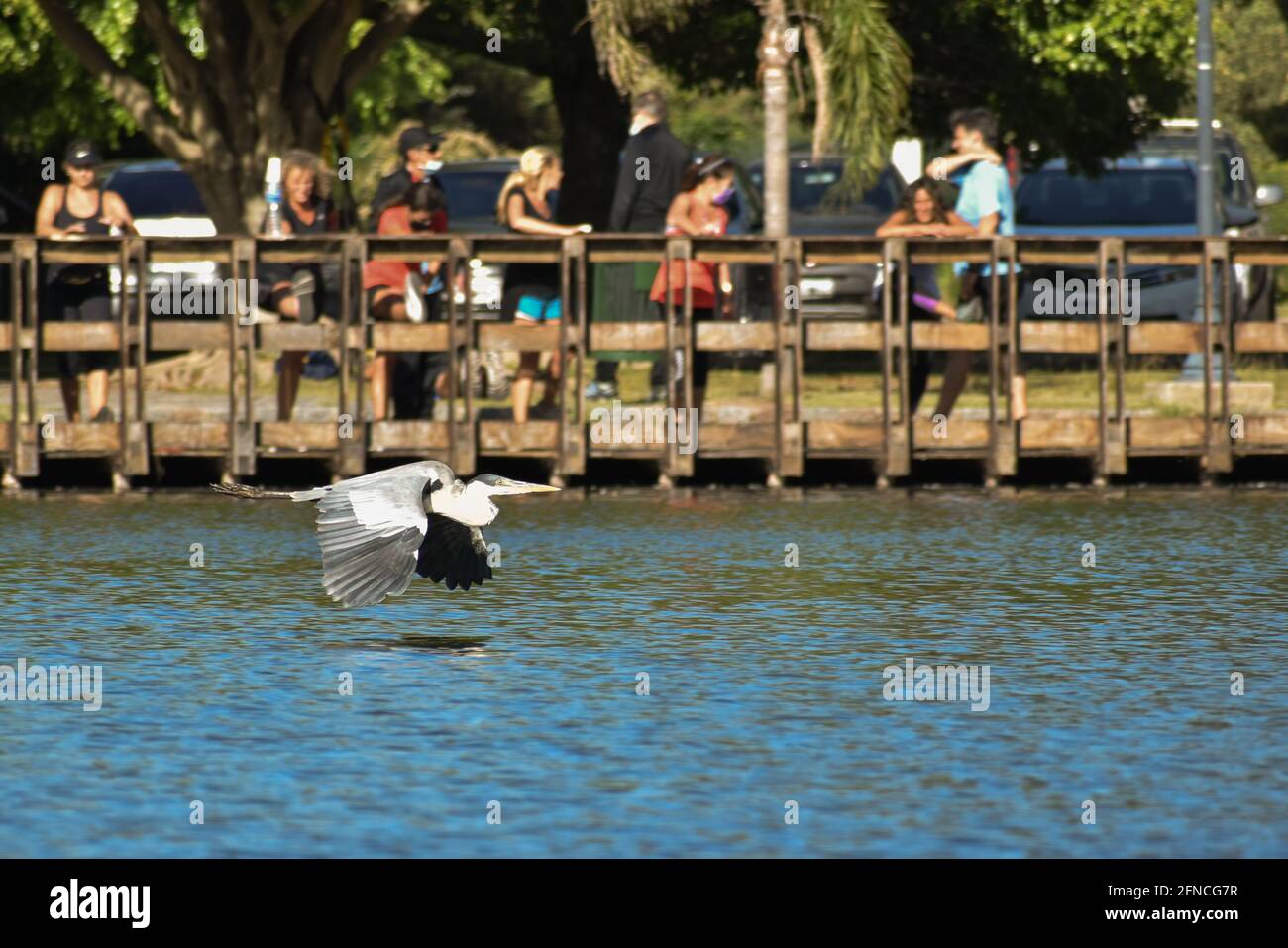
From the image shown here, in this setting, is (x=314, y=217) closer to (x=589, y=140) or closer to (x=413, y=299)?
(x=413, y=299)

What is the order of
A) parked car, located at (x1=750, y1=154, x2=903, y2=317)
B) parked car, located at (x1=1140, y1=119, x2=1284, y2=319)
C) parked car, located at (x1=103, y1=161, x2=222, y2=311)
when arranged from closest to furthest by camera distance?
parked car, located at (x1=750, y1=154, x2=903, y2=317), parked car, located at (x1=1140, y1=119, x2=1284, y2=319), parked car, located at (x1=103, y1=161, x2=222, y2=311)

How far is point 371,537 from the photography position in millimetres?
9445

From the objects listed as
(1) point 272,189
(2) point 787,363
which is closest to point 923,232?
(2) point 787,363

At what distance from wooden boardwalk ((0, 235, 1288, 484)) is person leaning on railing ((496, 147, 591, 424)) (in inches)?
14.2

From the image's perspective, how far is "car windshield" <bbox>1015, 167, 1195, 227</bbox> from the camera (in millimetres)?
27703

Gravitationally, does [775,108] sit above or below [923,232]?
above

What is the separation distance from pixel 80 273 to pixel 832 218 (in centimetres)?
1190

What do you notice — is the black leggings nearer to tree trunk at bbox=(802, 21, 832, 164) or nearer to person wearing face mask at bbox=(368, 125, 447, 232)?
person wearing face mask at bbox=(368, 125, 447, 232)

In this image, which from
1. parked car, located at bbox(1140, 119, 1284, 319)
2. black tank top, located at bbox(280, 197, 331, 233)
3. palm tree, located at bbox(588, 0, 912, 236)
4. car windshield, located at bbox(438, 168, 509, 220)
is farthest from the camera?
car windshield, located at bbox(438, 168, 509, 220)

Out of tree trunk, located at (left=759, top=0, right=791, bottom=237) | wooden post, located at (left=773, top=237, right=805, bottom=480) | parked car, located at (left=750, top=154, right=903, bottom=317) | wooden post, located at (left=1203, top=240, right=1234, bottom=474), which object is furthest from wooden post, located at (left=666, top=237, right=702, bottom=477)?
parked car, located at (left=750, top=154, right=903, bottom=317)

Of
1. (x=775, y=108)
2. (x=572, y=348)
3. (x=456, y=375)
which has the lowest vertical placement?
(x=456, y=375)

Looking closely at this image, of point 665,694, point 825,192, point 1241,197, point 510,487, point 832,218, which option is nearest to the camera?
point 665,694

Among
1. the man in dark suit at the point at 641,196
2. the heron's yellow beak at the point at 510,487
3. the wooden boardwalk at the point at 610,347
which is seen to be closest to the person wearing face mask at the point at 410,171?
the wooden boardwalk at the point at 610,347
